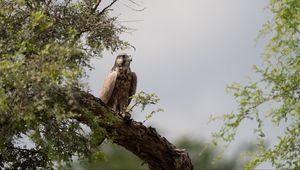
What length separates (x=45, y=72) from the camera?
8391 mm

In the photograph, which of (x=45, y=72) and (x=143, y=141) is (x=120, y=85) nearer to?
(x=143, y=141)

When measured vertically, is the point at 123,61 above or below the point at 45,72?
above

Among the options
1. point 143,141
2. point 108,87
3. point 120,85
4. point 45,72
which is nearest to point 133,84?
point 120,85

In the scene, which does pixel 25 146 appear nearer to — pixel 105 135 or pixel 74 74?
pixel 105 135

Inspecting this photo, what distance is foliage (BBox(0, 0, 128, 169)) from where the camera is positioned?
27.9 feet

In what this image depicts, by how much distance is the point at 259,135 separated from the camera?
465 inches

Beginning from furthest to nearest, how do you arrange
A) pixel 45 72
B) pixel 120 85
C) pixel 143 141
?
1. pixel 120 85
2. pixel 143 141
3. pixel 45 72

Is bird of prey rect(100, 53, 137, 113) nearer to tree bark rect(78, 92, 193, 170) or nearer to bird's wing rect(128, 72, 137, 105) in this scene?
bird's wing rect(128, 72, 137, 105)

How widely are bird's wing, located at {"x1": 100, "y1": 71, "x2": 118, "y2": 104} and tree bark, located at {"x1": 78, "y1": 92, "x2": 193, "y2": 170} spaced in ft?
1.74

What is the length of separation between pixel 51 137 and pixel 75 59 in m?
0.95

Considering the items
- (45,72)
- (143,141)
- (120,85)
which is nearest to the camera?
(45,72)

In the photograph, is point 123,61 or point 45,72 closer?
point 45,72

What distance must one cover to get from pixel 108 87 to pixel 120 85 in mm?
169

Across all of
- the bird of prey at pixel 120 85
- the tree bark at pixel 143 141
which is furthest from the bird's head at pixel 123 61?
the tree bark at pixel 143 141
